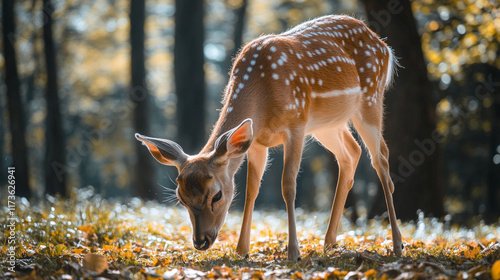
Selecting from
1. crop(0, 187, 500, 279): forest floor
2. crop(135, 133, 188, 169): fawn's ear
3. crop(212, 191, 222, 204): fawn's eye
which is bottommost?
crop(0, 187, 500, 279): forest floor

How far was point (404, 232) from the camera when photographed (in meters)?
8.53

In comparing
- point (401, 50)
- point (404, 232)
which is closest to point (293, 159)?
point (404, 232)

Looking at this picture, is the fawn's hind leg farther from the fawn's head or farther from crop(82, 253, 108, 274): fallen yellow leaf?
crop(82, 253, 108, 274): fallen yellow leaf

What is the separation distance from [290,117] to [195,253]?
1.85 metres

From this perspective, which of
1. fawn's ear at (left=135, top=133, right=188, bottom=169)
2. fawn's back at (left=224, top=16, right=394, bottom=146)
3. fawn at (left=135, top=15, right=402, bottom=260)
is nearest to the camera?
fawn at (left=135, top=15, right=402, bottom=260)

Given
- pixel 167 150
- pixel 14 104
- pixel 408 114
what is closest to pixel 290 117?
pixel 167 150

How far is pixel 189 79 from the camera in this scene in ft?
56.3

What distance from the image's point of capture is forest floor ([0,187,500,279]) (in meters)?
4.61

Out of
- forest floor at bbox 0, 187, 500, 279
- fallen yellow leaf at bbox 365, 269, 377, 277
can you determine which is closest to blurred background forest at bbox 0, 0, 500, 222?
forest floor at bbox 0, 187, 500, 279

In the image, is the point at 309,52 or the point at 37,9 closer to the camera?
the point at 309,52

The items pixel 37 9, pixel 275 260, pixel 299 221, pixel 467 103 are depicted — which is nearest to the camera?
pixel 275 260

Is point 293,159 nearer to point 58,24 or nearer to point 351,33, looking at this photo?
point 351,33

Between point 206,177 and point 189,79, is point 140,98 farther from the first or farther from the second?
point 206,177

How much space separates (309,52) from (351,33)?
1016 mm
